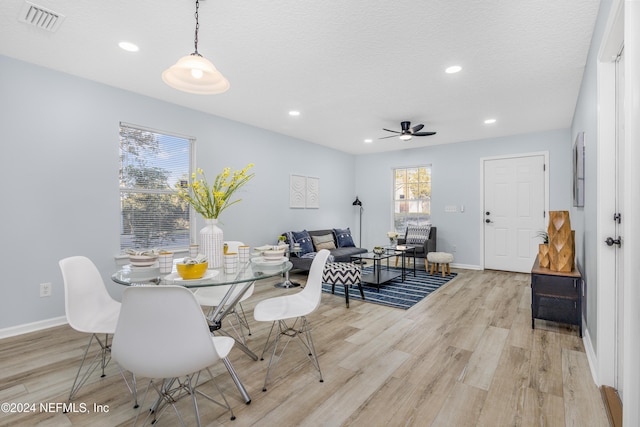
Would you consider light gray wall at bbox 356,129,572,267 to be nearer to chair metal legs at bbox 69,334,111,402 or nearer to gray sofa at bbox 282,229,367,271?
gray sofa at bbox 282,229,367,271

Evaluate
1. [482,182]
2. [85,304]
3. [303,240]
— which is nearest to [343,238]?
[303,240]

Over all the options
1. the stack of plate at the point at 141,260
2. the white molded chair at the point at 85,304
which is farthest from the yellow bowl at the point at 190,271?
the white molded chair at the point at 85,304

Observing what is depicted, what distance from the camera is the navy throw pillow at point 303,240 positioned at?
5.68 meters

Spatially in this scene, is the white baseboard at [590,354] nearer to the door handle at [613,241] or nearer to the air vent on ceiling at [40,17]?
the door handle at [613,241]

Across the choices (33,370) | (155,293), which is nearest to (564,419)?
(155,293)

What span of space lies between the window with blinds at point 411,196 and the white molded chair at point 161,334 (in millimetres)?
6127

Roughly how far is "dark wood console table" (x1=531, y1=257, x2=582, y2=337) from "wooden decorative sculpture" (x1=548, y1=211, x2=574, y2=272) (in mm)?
77

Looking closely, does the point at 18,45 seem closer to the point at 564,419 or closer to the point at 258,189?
the point at 258,189

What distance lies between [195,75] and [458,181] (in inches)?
223

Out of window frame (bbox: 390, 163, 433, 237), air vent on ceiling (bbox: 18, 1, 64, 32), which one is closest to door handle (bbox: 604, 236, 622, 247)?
air vent on ceiling (bbox: 18, 1, 64, 32)

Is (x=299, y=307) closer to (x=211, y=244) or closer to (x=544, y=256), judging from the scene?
(x=211, y=244)

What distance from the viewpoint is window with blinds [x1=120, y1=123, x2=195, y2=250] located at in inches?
149

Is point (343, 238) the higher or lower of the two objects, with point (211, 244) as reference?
lower

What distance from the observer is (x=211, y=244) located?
2213 millimetres
